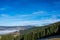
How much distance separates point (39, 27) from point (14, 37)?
351 mm

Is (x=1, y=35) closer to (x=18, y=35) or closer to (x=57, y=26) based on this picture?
(x=18, y=35)

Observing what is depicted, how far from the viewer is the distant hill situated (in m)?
4.65

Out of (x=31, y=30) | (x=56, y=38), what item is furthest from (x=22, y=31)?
(x=56, y=38)

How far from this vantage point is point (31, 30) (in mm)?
4699

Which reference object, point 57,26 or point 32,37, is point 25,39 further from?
point 57,26

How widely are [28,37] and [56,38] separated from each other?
327 mm

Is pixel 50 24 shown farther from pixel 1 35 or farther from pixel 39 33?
pixel 1 35

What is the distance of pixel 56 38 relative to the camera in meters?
4.65

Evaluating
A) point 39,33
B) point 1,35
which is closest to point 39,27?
point 39,33

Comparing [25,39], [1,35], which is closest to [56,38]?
[25,39]

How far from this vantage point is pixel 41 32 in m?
4.70

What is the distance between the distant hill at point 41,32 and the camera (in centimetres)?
465

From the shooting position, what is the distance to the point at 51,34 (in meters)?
4.68

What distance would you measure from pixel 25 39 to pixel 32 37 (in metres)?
0.09
